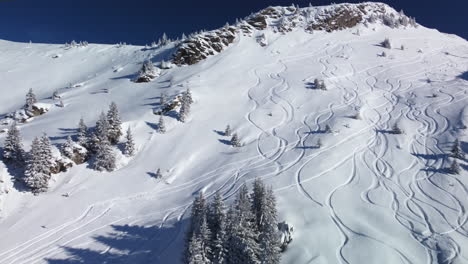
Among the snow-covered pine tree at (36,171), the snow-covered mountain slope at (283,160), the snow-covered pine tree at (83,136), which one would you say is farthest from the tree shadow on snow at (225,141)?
the snow-covered pine tree at (36,171)

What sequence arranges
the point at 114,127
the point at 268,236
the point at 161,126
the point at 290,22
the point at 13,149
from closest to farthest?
the point at 268,236, the point at 13,149, the point at 114,127, the point at 161,126, the point at 290,22

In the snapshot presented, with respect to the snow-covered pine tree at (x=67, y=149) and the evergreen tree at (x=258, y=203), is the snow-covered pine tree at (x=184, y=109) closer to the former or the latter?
the snow-covered pine tree at (x=67, y=149)

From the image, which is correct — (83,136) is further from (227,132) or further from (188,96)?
(227,132)

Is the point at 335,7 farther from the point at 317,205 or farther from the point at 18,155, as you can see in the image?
the point at 18,155

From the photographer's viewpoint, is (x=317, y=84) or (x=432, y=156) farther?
(x=317, y=84)

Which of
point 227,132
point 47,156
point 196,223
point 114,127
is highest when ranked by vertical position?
point 114,127

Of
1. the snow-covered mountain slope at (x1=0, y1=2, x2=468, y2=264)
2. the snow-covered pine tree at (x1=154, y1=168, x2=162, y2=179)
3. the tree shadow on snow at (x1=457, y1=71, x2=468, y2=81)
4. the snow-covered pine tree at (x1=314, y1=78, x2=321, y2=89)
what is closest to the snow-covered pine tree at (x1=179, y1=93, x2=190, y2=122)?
the snow-covered mountain slope at (x1=0, y1=2, x2=468, y2=264)

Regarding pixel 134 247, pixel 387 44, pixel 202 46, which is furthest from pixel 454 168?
pixel 202 46
